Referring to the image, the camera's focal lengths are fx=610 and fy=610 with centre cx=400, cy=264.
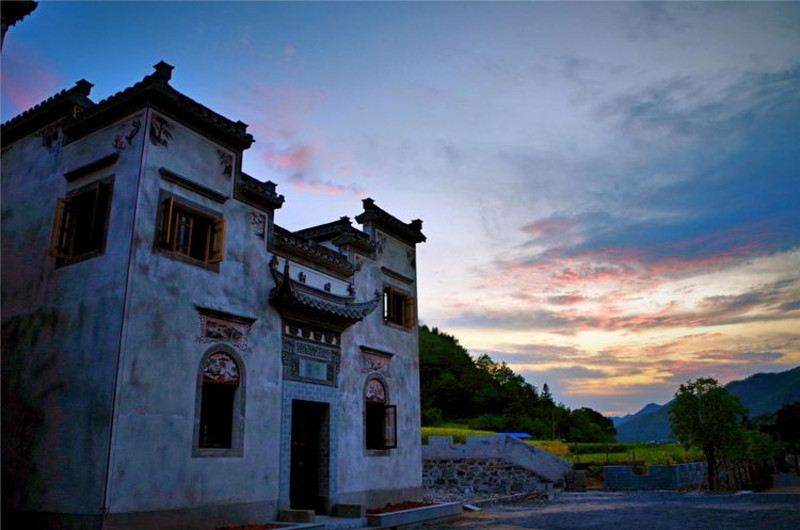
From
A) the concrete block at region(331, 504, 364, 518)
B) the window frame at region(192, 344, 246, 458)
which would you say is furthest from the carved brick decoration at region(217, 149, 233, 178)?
the concrete block at region(331, 504, 364, 518)

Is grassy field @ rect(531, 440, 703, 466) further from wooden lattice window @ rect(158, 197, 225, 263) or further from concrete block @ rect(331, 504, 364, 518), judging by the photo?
wooden lattice window @ rect(158, 197, 225, 263)

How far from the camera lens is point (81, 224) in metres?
11.5

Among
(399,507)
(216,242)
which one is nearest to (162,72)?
(216,242)

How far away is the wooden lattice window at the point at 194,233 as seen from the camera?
11.2 meters

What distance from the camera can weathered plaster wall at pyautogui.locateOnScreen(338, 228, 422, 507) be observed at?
15203mm

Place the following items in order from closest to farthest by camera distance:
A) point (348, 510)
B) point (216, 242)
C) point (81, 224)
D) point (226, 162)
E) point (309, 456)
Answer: point (81, 224)
point (216, 242)
point (226, 162)
point (348, 510)
point (309, 456)

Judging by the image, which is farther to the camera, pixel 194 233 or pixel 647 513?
pixel 647 513

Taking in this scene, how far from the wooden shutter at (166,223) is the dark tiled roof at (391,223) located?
7.25 meters

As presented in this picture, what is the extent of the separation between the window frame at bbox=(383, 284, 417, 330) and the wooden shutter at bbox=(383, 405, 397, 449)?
2.46m

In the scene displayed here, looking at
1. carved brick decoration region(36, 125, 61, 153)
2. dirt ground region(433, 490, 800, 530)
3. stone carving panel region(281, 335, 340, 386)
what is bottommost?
dirt ground region(433, 490, 800, 530)

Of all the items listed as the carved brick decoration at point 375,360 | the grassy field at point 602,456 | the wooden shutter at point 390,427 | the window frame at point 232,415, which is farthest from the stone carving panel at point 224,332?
the grassy field at point 602,456

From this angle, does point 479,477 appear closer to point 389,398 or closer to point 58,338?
point 389,398

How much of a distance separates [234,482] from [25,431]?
373 cm

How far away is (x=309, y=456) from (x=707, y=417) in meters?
16.7
